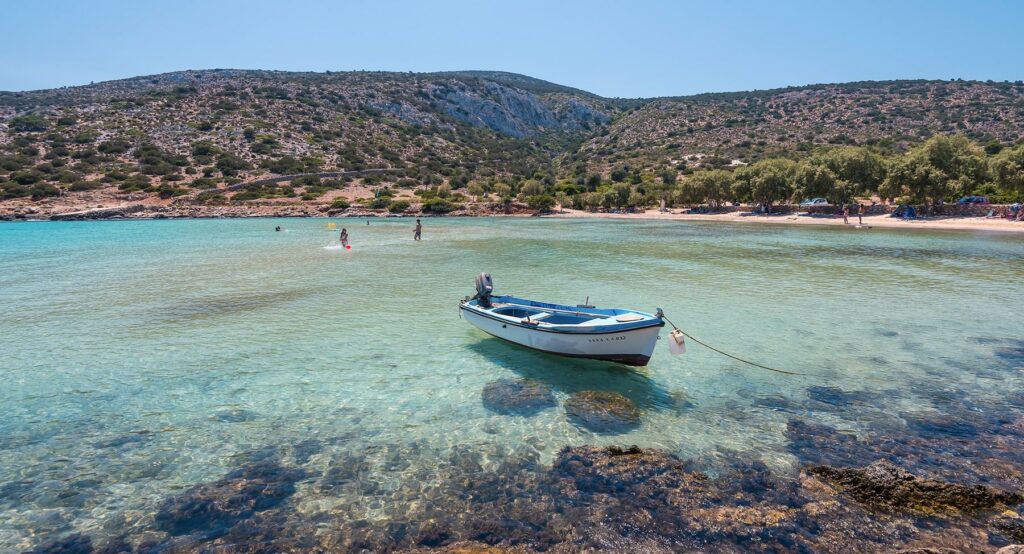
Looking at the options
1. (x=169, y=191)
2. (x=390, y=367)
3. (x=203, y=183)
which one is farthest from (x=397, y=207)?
(x=390, y=367)

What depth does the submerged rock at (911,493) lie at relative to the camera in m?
6.62

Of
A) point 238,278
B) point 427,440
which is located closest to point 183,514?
point 427,440

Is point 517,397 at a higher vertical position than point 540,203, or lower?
lower

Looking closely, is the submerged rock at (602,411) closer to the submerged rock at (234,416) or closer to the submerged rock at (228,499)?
the submerged rock at (228,499)

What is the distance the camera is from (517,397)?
1045 centimetres

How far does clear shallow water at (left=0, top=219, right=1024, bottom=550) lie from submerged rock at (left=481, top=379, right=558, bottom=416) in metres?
0.30

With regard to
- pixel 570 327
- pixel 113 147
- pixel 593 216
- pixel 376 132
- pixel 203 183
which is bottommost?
pixel 570 327

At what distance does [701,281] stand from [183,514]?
21951 mm

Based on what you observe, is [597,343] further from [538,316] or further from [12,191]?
[12,191]

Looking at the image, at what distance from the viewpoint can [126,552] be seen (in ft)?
19.5

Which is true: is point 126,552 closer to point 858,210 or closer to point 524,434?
point 524,434

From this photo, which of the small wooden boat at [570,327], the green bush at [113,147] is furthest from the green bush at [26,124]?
the small wooden boat at [570,327]

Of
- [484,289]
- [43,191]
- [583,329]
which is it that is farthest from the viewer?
[43,191]

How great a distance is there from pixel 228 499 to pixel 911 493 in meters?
9.27
